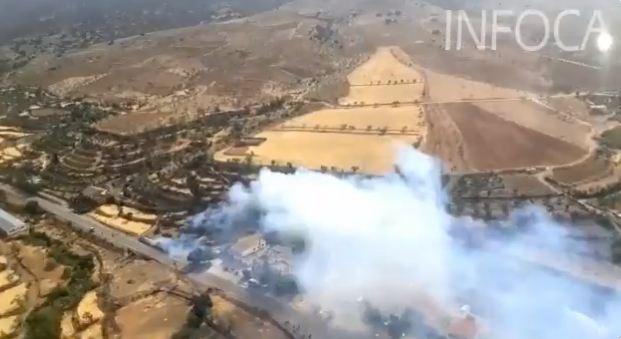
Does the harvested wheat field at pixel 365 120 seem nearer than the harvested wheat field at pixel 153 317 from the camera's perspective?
No

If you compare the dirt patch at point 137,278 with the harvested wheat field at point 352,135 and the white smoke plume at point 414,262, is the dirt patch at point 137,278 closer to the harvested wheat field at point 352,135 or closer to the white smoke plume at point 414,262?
the white smoke plume at point 414,262

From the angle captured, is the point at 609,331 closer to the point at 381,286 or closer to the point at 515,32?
the point at 381,286

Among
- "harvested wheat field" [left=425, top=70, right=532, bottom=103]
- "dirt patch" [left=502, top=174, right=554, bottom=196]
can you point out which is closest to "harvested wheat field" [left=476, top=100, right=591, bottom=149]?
"harvested wheat field" [left=425, top=70, right=532, bottom=103]

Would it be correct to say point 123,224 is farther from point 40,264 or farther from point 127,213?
point 40,264

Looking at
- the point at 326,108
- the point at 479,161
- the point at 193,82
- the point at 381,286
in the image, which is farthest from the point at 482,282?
the point at 193,82

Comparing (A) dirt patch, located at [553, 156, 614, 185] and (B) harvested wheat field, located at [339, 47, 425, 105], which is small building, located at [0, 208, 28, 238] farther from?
(A) dirt patch, located at [553, 156, 614, 185]

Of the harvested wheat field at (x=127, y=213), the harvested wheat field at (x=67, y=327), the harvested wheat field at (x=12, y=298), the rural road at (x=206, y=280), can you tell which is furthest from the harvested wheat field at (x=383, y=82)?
the harvested wheat field at (x=67, y=327)

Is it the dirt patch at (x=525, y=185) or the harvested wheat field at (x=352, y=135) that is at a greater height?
the harvested wheat field at (x=352, y=135)
